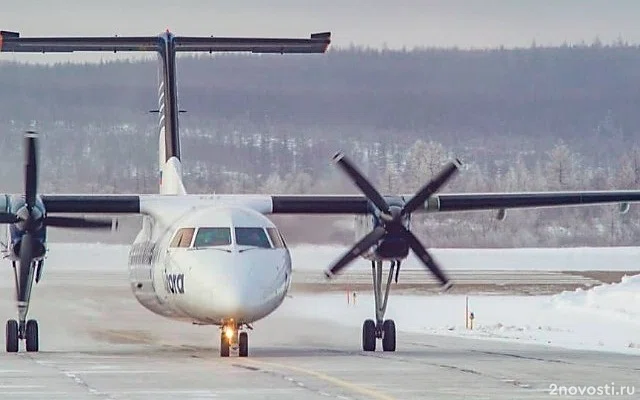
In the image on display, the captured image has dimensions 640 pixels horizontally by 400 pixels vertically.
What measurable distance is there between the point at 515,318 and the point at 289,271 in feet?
55.4

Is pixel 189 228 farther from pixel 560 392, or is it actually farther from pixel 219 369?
pixel 560 392

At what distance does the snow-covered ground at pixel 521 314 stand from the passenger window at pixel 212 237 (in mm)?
7947

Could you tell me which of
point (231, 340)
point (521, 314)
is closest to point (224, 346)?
point (231, 340)

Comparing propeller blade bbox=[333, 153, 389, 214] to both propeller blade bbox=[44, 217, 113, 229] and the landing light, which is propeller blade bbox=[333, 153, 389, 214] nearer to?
the landing light

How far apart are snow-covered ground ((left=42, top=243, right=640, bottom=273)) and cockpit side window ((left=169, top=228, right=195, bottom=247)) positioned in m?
37.8

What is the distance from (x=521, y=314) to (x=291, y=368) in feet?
70.3

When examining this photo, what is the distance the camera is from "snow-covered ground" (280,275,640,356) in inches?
1225

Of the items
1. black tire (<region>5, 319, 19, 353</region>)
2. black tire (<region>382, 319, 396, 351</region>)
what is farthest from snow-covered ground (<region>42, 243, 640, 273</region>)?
black tire (<region>5, 319, 19, 353</region>)

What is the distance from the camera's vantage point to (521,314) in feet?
131

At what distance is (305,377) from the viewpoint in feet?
59.0

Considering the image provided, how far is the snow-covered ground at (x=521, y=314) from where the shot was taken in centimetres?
3111

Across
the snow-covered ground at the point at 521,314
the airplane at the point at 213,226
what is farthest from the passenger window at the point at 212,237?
the snow-covered ground at the point at 521,314

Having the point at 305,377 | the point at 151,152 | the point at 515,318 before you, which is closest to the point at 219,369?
the point at 305,377

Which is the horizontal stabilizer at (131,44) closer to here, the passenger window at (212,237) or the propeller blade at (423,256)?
the propeller blade at (423,256)
